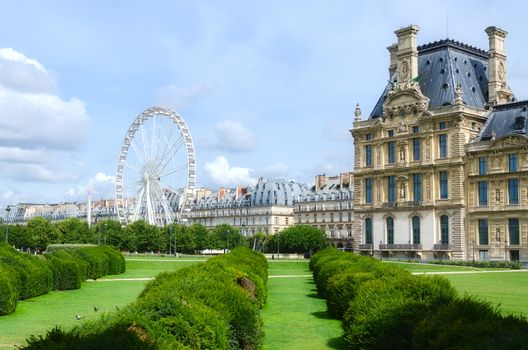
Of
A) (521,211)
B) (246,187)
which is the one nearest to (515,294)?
(521,211)

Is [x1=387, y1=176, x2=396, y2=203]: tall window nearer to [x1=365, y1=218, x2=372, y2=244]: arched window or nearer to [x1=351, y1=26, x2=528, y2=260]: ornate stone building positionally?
[x1=351, y1=26, x2=528, y2=260]: ornate stone building

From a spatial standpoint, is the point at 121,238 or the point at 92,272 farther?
the point at 121,238

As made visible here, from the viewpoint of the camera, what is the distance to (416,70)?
87.8 metres

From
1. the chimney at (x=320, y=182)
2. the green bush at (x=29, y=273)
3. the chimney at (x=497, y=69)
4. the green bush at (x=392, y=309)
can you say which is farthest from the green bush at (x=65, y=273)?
the chimney at (x=320, y=182)

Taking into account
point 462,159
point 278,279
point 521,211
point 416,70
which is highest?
point 416,70

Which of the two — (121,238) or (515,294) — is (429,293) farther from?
(121,238)

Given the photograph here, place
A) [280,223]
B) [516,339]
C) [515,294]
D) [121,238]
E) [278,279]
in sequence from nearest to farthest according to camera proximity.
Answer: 1. [516,339]
2. [515,294]
3. [278,279]
4. [121,238]
5. [280,223]

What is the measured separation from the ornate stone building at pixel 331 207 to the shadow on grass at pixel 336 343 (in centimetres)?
11100

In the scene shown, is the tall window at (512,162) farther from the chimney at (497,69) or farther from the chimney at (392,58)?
the chimney at (392,58)

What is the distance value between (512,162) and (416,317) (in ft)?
216

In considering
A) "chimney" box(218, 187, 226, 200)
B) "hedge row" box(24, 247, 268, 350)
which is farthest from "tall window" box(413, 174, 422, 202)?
"chimney" box(218, 187, 226, 200)

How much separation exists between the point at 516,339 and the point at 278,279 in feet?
125

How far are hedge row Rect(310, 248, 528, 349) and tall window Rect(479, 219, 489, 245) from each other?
58.5 meters

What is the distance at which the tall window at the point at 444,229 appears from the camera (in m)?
82.2
